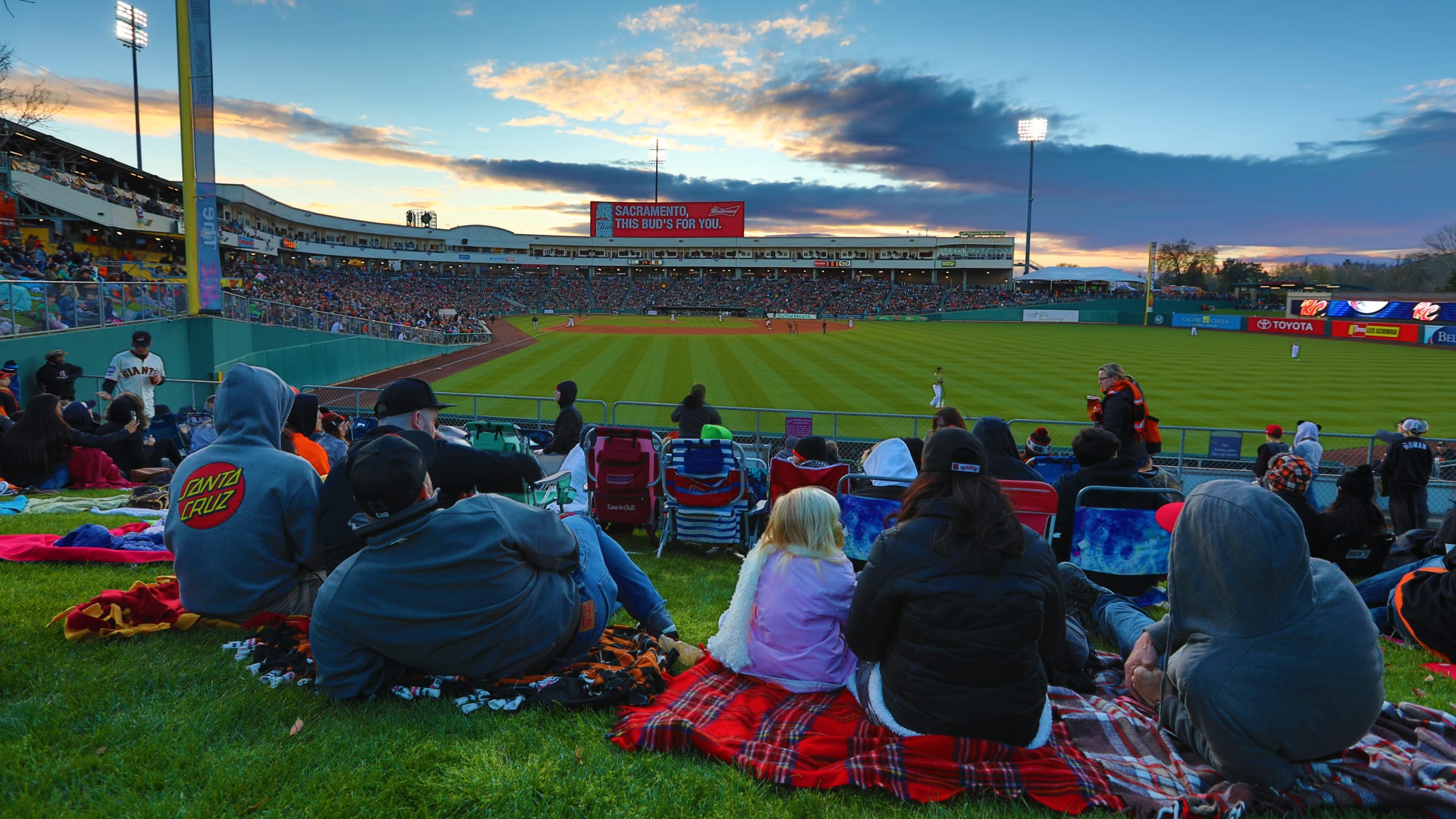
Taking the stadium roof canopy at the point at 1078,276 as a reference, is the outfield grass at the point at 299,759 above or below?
below

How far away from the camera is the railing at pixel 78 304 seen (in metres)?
14.9

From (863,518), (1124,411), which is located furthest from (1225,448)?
(863,518)

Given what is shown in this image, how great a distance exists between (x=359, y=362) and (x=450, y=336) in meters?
14.9

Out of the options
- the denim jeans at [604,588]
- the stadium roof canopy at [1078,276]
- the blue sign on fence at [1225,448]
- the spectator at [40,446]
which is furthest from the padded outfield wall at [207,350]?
the stadium roof canopy at [1078,276]

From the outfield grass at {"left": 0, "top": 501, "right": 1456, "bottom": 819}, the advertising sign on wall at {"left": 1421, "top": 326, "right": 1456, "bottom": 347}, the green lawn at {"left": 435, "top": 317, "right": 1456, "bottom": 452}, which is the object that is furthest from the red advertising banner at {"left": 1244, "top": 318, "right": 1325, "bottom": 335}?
the outfield grass at {"left": 0, "top": 501, "right": 1456, "bottom": 819}

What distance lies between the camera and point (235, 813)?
8.41 ft

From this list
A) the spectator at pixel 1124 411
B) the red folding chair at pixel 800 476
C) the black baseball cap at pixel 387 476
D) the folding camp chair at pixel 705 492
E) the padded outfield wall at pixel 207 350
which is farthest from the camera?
the padded outfield wall at pixel 207 350

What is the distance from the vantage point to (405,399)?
528cm

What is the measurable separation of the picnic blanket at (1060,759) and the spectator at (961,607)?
0.40 ft

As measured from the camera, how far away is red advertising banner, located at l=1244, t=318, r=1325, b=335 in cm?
5894

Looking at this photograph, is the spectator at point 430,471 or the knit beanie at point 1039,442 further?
the knit beanie at point 1039,442

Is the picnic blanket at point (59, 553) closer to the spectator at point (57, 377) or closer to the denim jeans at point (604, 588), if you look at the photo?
the denim jeans at point (604, 588)

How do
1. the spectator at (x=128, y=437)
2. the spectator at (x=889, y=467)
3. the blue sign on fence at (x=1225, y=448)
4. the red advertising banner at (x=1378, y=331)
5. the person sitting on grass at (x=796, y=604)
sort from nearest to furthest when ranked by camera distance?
the person sitting on grass at (x=796, y=604)
the spectator at (x=889, y=467)
the spectator at (x=128, y=437)
the blue sign on fence at (x=1225, y=448)
the red advertising banner at (x=1378, y=331)

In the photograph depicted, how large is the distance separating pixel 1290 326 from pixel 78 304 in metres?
75.3
